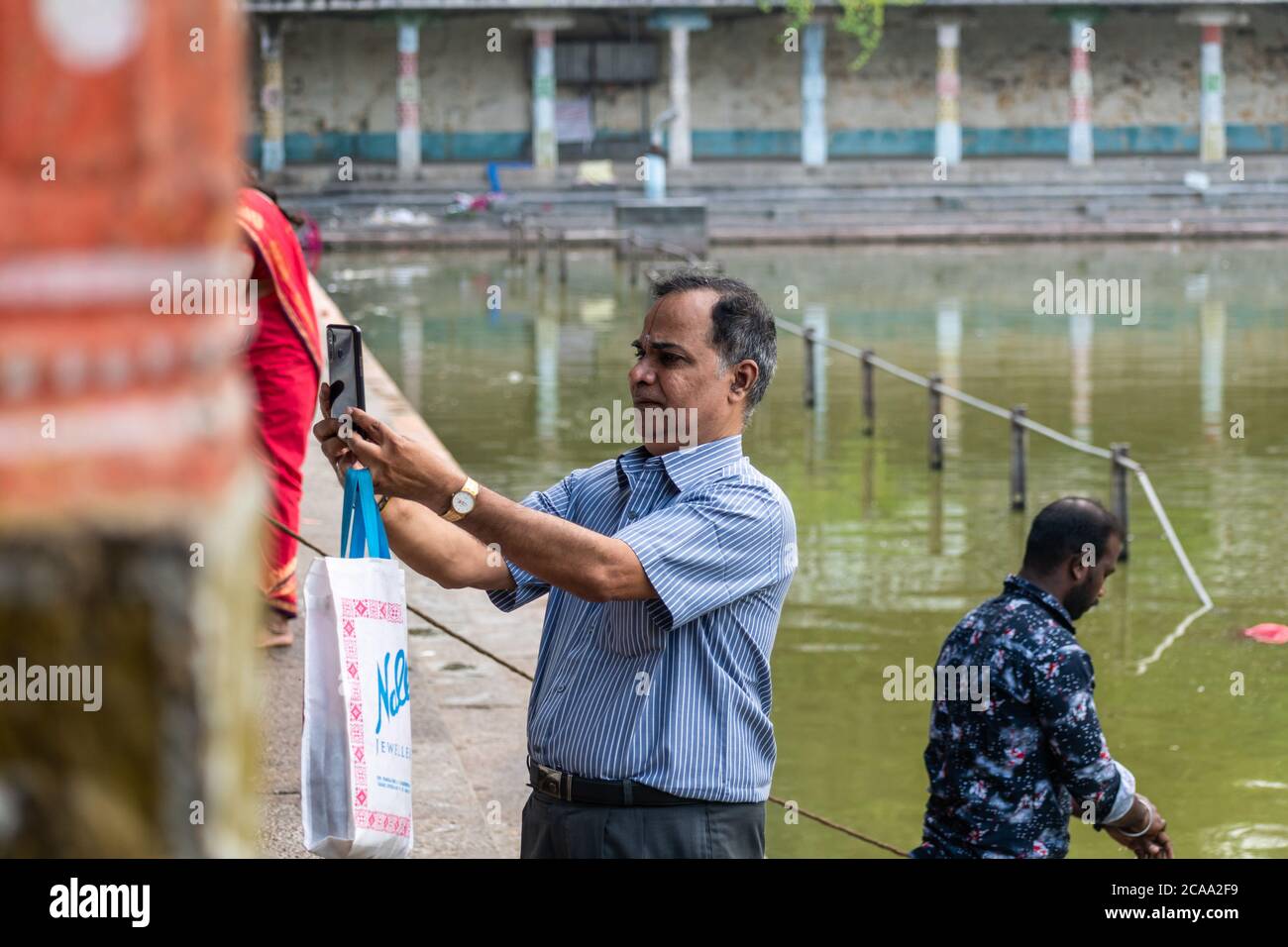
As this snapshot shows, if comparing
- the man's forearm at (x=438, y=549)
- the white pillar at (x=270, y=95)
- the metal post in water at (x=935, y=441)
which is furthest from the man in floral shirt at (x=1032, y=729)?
the white pillar at (x=270, y=95)

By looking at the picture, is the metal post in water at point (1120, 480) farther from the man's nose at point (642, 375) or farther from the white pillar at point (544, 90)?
the white pillar at point (544, 90)

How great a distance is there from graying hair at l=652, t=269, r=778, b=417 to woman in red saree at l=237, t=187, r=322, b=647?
2871mm

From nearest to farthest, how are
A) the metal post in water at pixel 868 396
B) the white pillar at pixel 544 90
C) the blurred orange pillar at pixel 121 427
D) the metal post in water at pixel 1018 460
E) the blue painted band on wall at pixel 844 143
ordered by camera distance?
1. the blurred orange pillar at pixel 121 427
2. the metal post in water at pixel 1018 460
3. the metal post in water at pixel 868 396
4. the white pillar at pixel 544 90
5. the blue painted band on wall at pixel 844 143

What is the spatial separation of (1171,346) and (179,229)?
59.1 ft

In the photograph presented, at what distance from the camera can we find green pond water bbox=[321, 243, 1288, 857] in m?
6.34

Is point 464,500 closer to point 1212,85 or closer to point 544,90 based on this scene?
point 544,90

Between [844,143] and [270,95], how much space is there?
12782 mm

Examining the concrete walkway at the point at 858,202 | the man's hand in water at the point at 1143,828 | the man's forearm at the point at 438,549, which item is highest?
the concrete walkway at the point at 858,202

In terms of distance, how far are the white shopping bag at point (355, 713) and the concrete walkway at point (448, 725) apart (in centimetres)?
157

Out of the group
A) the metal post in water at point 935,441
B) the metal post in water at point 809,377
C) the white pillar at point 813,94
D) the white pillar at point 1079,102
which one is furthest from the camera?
the white pillar at point 813,94

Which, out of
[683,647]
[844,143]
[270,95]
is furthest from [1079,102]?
[683,647]

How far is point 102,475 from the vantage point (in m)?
0.50

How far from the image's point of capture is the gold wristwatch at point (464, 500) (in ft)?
7.90
